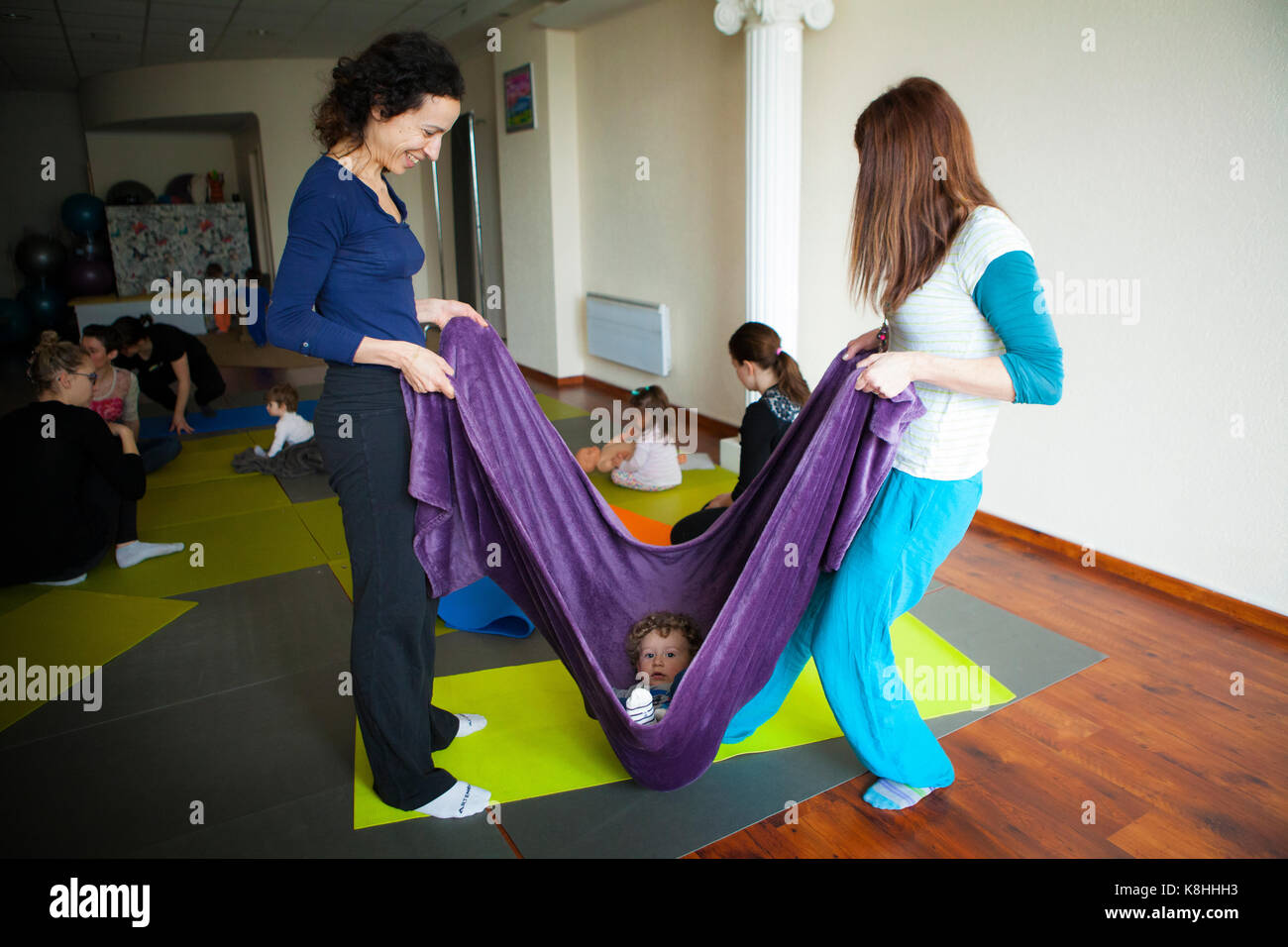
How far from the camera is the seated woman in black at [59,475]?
10.2 ft

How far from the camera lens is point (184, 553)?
144 inches

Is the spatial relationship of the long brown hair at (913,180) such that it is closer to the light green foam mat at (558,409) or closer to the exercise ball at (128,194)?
the light green foam mat at (558,409)

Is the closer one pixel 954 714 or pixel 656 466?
pixel 954 714

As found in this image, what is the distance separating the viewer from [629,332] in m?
6.19

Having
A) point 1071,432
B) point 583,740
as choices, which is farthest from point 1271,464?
point 583,740

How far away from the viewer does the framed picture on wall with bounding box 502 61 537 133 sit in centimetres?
662

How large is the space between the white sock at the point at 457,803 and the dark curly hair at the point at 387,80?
1.40 metres

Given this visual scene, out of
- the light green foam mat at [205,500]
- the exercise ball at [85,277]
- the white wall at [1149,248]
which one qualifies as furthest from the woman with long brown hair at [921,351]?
the exercise ball at [85,277]

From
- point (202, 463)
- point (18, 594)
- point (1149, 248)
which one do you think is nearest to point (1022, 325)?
point (1149, 248)

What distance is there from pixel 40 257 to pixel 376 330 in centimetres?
1093

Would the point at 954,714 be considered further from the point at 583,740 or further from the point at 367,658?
the point at 367,658

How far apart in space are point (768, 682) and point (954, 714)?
0.60m

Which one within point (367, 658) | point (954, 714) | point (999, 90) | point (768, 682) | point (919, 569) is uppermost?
point (999, 90)

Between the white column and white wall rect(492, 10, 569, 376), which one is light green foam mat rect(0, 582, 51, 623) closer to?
the white column
